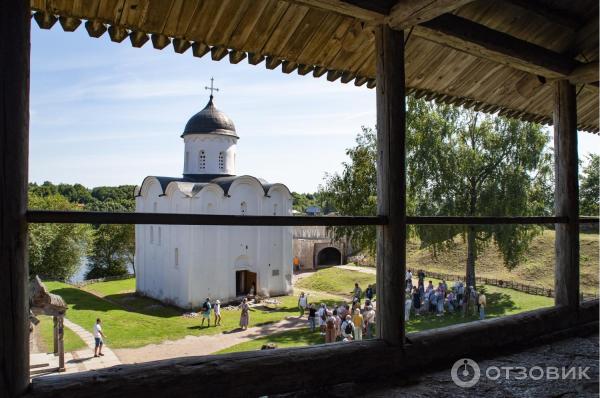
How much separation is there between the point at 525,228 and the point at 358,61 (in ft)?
53.3

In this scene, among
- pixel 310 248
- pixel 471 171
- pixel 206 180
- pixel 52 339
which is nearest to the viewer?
pixel 52 339

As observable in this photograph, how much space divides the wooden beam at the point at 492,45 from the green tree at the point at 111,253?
3139 cm

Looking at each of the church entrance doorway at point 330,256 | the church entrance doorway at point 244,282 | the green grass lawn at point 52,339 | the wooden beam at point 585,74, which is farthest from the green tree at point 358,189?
the church entrance doorway at point 330,256

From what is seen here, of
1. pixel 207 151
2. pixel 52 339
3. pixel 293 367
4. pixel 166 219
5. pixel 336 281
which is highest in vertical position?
pixel 207 151

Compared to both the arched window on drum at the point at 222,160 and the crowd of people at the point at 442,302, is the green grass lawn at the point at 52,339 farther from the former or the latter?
the arched window on drum at the point at 222,160

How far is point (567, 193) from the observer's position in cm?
452

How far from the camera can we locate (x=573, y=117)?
4.52 m

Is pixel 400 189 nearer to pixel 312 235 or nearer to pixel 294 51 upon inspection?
pixel 294 51

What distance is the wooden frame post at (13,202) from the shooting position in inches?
82.2

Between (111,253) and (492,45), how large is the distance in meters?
33.5

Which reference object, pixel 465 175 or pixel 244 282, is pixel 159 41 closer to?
pixel 465 175

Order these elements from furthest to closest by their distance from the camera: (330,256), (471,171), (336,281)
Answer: (330,256) → (336,281) → (471,171)

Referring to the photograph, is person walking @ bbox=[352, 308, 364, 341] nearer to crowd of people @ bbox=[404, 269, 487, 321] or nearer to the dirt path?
crowd of people @ bbox=[404, 269, 487, 321]

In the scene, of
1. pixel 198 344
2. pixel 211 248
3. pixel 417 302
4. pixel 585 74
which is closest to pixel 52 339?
pixel 198 344
